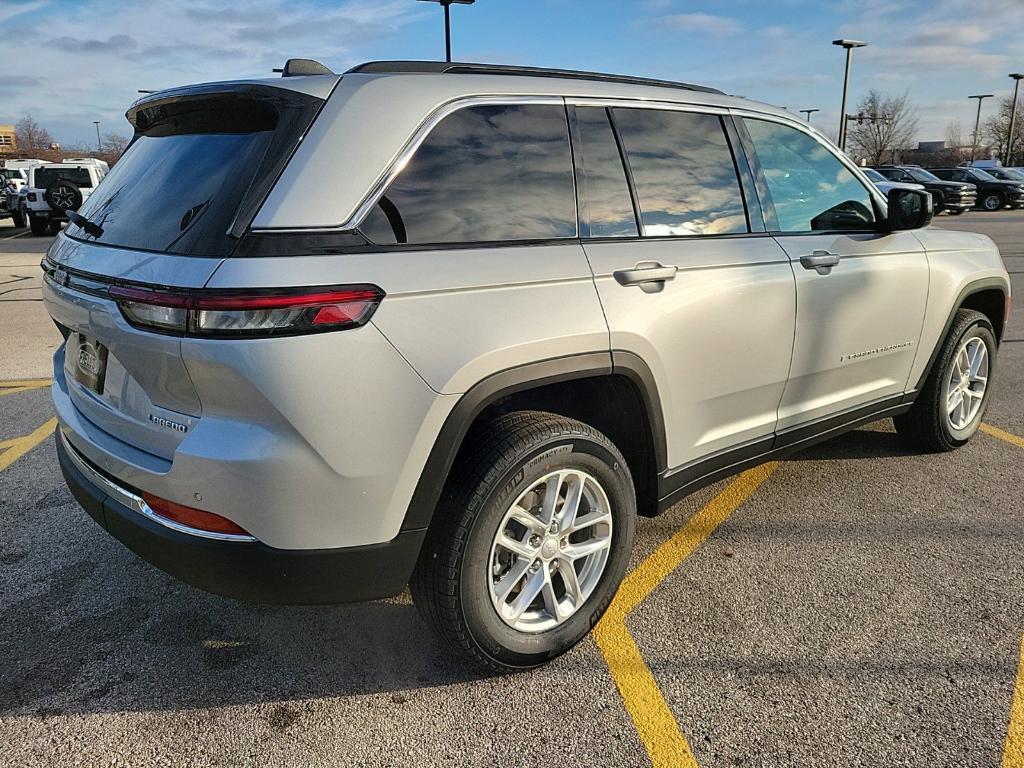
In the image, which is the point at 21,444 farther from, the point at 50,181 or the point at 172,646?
the point at 50,181

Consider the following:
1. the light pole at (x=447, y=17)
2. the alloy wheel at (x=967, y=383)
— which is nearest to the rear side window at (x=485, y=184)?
the alloy wheel at (x=967, y=383)

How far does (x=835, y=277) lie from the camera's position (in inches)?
131

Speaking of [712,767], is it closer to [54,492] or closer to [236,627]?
[236,627]

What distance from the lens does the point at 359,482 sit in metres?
2.08

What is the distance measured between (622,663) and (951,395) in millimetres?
2813

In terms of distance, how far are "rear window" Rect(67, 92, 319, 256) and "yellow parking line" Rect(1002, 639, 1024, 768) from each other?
2.49 meters

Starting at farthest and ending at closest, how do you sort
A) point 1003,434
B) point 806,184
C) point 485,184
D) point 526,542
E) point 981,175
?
point 981,175, point 1003,434, point 806,184, point 526,542, point 485,184

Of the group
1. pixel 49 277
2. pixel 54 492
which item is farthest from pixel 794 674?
pixel 54 492

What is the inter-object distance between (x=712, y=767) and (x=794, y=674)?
1.74 ft

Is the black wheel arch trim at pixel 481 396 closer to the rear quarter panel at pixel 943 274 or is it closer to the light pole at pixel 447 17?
the rear quarter panel at pixel 943 274

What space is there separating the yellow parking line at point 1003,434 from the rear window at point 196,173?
4.43m

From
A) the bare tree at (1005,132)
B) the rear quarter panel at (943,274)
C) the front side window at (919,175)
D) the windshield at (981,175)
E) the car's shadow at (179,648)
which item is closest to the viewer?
the car's shadow at (179,648)

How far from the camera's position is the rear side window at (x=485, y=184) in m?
2.19

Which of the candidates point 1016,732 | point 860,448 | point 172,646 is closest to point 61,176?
point 172,646
